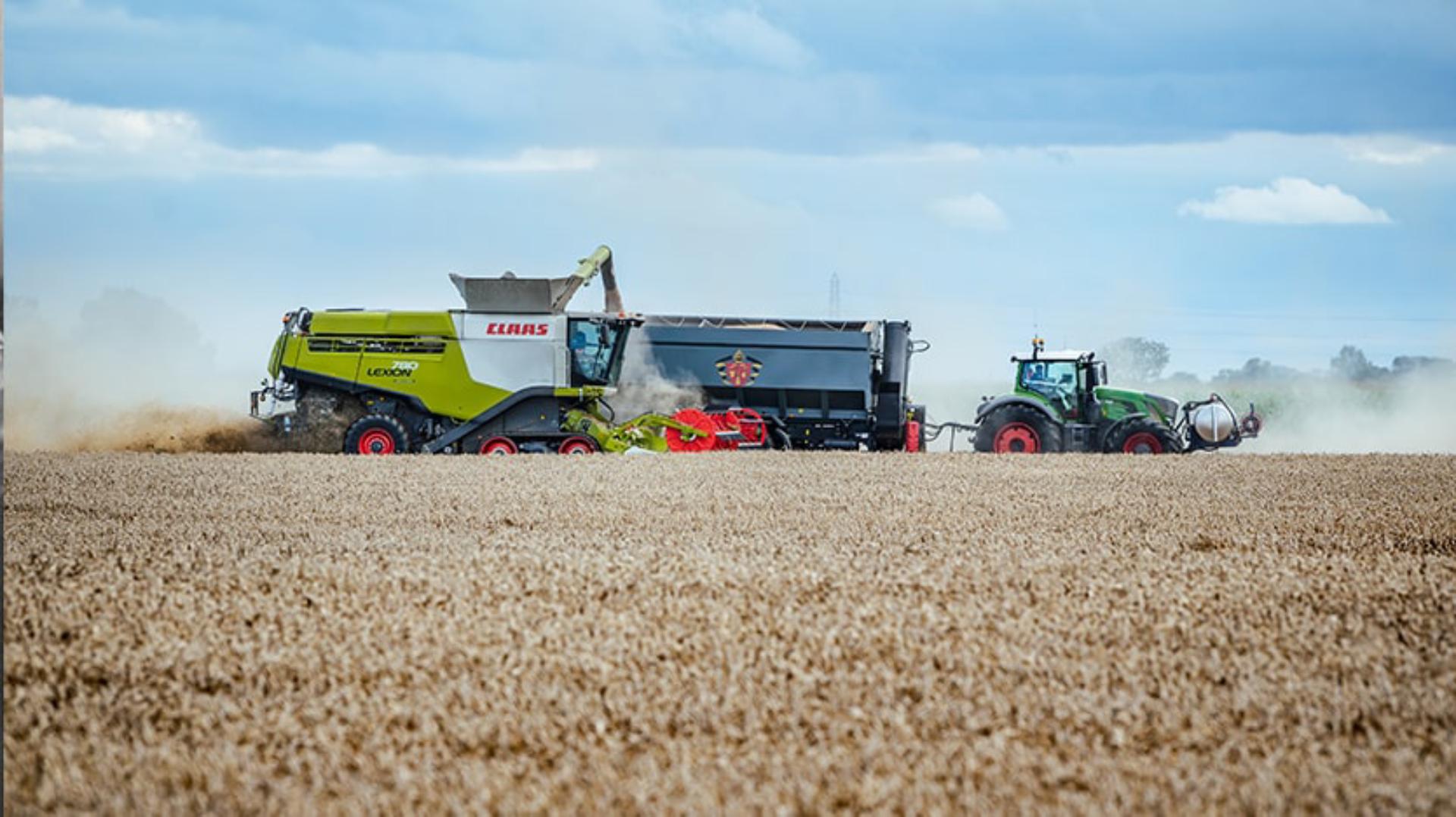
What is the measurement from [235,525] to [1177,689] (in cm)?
724

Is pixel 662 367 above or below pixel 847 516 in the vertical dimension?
above

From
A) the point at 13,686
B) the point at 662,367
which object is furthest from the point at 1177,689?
the point at 662,367

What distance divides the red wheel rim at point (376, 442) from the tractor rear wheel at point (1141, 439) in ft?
31.4

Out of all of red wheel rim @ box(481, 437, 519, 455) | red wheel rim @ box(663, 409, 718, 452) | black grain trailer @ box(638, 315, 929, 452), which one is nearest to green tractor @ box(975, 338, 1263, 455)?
black grain trailer @ box(638, 315, 929, 452)

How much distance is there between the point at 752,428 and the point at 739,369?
975 millimetres

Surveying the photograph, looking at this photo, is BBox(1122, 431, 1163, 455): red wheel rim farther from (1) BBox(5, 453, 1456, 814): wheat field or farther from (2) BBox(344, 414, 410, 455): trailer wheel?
(2) BBox(344, 414, 410, 455): trailer wheel

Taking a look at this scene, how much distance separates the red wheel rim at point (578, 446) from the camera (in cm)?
1869

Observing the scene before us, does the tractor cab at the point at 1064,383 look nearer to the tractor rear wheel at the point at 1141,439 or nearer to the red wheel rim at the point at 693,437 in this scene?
the tractor rear wheel at the point at 1141,439

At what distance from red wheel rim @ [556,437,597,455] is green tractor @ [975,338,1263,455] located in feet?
17.7

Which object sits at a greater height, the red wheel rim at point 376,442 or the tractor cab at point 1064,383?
the tractor cab at point 1064,383

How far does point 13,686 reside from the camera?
5859 mm

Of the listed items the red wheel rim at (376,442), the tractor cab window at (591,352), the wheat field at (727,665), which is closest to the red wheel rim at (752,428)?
the tractor cab window at (591,352)

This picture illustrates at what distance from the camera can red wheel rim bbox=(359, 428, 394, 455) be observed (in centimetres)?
1903

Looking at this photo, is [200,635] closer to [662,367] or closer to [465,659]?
[465,659]
